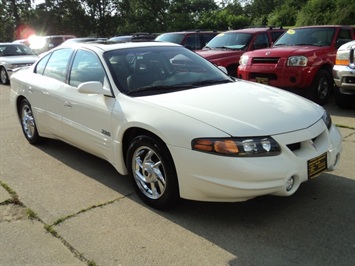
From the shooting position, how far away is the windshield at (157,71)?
156 inches

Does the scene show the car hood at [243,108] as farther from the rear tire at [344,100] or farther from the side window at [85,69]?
the rear tire at [344,100]

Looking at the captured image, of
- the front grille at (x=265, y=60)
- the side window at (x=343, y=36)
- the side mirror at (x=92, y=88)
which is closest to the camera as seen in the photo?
the side mirror at (x=92, y=88)

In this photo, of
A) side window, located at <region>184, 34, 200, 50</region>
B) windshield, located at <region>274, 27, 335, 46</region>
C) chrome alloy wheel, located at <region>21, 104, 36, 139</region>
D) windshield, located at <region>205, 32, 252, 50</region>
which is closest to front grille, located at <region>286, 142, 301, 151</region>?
chrome alloy wheel, located at <region>21, 104, 36, 139</region>

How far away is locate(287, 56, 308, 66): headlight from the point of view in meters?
7.61

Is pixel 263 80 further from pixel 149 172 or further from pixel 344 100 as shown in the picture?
pixel 149 172

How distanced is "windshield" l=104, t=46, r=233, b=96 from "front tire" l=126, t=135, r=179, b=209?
0.58 meters

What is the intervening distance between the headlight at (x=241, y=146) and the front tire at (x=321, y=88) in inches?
199

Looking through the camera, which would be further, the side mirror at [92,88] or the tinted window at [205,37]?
the tinted window at [205,37]

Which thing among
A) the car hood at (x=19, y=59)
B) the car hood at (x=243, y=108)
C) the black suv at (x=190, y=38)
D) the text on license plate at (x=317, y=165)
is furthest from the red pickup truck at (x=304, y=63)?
the car hood at (x=19, y=59)

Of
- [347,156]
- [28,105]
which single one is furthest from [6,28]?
[347,156]

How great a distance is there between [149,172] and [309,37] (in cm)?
640

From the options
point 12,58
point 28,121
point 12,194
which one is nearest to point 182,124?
point 12,194

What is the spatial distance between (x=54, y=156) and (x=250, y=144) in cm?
313

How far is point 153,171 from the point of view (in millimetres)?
3539
